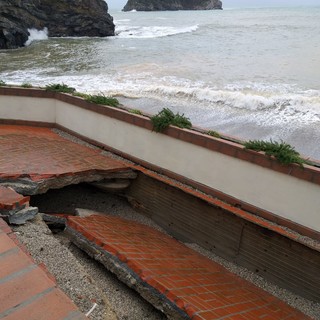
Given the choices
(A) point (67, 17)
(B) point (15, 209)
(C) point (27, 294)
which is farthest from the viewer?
(A) point (67, 17)

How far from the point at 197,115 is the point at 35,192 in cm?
845

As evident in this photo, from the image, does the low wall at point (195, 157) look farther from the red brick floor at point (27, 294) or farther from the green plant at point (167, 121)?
the red brick floor at point (27, 294)

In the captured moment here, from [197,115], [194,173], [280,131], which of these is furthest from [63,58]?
[194,173]

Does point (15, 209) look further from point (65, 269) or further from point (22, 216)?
point (65, 269)

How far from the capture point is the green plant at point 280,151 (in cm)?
448

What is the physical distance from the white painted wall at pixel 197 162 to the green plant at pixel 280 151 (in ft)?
0.67

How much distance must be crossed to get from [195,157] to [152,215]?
123 cm

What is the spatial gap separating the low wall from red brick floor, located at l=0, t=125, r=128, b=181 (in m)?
0.37

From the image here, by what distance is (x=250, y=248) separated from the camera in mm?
4855

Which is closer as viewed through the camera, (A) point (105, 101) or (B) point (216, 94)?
(A) point (105, 101)

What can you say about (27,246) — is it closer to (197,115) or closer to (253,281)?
(253,281)

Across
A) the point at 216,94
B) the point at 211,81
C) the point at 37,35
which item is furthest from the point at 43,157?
the point at 37,35

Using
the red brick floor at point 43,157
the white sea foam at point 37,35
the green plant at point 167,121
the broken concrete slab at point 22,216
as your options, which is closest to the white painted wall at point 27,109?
the red brick floor at point 43,157

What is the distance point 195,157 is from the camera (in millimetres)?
5395
